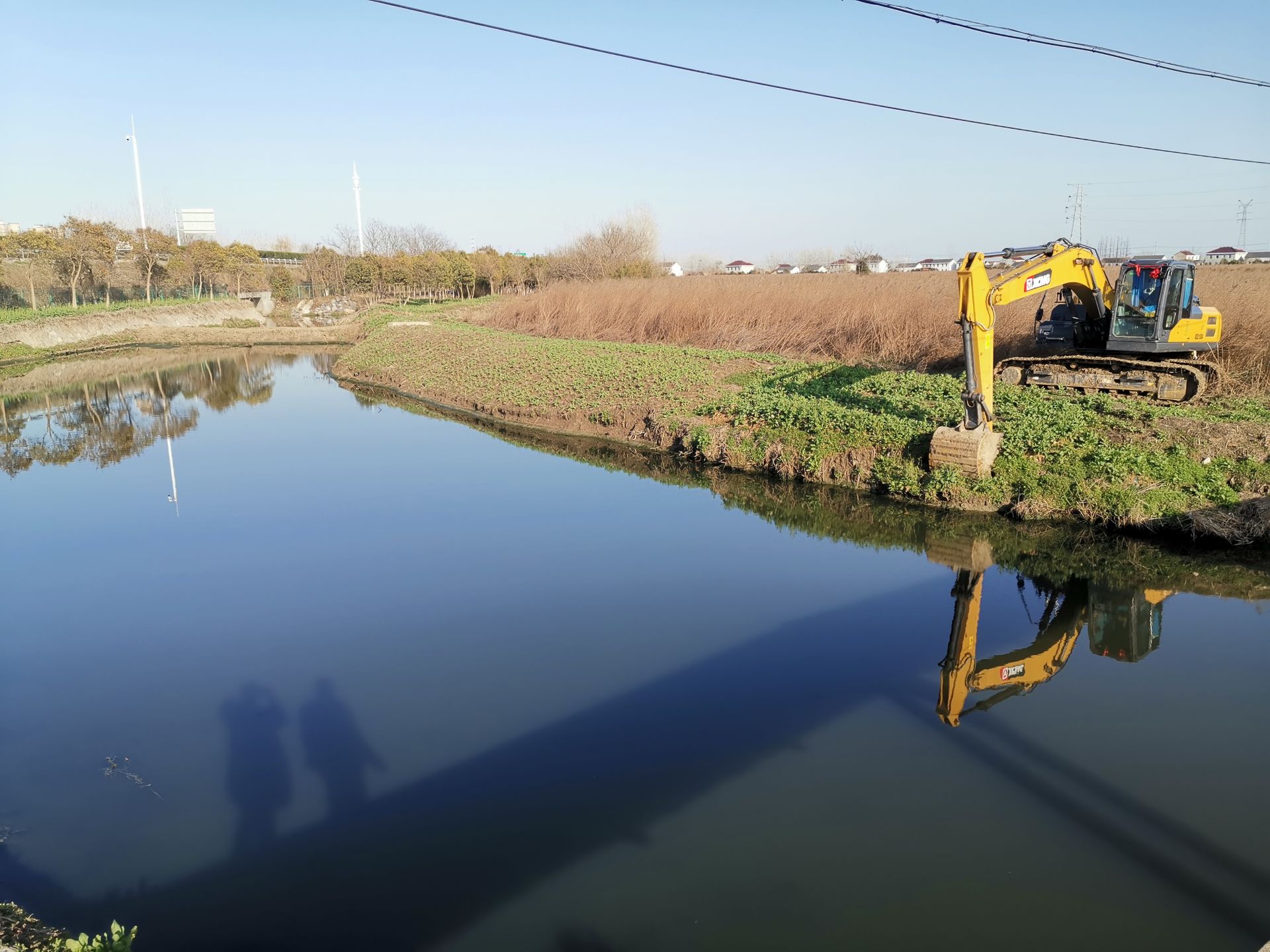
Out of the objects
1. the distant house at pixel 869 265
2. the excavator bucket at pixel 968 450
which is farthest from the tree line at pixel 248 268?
the excavator bucket at pixel 968 450

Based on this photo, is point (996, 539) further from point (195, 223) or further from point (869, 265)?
point (195, 223)

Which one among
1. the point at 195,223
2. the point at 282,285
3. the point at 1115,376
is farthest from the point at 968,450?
the point at 195,223

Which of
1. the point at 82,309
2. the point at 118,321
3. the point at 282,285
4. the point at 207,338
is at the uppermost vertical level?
the point at 282,285

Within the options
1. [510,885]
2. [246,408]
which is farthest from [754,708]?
[246,408]

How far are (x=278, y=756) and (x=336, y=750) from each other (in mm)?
415

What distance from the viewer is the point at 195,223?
2352 inches

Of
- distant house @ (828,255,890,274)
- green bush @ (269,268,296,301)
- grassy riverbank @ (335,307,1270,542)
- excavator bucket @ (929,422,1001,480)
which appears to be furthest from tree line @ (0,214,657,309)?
excavator bucket @ (929,422,1001,480)

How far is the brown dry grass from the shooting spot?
16266 millimetres

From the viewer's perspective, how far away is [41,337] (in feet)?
105

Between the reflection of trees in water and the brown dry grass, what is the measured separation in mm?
10059

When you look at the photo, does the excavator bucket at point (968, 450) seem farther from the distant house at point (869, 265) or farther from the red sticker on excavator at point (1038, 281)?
the distant house at point (869, 265)

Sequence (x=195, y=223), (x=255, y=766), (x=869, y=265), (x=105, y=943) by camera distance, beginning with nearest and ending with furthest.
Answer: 1. (x=105, y=943)
2. (x=255, y=766)
3. (x=869, y=265)
4. (x=195, y=223)

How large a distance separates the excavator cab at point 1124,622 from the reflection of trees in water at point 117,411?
1601cm

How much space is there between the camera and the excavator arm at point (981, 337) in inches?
434
